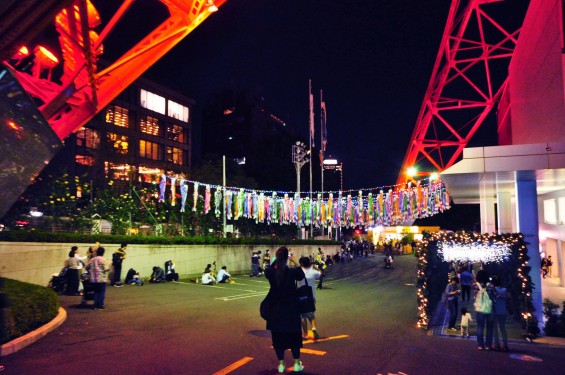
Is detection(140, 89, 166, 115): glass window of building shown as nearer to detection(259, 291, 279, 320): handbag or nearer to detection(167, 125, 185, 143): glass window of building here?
detection(167, 125, 185, 143): glass window of building

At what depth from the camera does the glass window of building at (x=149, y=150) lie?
57.7 meters

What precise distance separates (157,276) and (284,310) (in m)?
16.6

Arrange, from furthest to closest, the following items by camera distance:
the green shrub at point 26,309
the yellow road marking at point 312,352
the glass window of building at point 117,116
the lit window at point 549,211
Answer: the glass window of building at point 117,116 → the lit window at point 549,211 → the yellow road marking at point 312,352 → the green shrub at point 26,309

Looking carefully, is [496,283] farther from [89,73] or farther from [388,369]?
[89,73]

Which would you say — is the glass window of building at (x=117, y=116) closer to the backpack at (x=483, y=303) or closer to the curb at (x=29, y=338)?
the curb at (x=29, y=338)

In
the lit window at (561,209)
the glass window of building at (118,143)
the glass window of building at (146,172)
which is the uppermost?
the glass window of building at (118,143)

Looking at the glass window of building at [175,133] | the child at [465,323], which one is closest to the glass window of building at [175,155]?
the glass window of building at [175,133]

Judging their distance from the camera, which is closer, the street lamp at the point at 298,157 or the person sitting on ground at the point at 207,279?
the person sitting on ground at the point at 207,279

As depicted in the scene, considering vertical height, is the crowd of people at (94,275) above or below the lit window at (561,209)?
below

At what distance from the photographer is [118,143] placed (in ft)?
155

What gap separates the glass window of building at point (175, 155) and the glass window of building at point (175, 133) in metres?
1.44

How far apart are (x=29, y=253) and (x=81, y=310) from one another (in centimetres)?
643

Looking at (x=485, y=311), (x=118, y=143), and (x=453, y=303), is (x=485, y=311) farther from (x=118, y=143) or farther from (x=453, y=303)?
(x=118, y=143)

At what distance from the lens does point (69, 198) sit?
74.9ft
